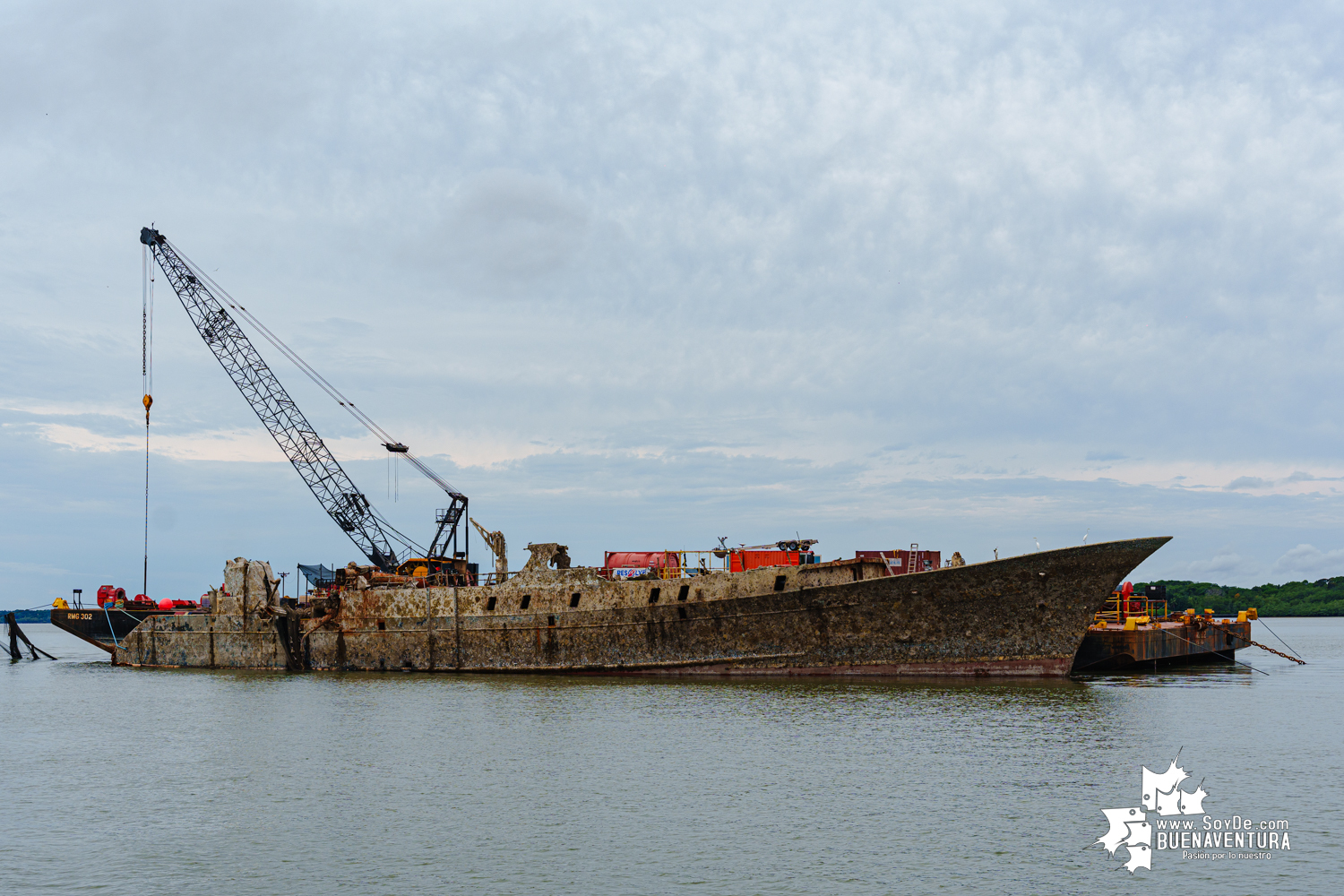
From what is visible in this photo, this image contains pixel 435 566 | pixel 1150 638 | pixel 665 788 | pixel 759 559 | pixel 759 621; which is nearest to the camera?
pixel 665 788

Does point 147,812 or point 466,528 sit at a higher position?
point 466,528

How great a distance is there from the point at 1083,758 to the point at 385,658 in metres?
32.4

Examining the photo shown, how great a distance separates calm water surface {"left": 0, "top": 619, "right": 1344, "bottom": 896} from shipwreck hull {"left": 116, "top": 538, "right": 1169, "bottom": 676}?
1.33 meters

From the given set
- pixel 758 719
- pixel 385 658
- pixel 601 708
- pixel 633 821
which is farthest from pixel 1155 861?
pixel 385 658

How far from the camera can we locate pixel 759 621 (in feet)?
124

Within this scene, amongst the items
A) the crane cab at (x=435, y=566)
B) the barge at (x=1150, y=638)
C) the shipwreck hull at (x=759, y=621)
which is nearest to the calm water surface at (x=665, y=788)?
the shipwreck hull at (x=759, y=621)

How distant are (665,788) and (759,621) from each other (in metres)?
16.6

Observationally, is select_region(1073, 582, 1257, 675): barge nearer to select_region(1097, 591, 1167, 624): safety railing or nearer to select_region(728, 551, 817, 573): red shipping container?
select_region(1097, 591, 1167, 624): safety railing

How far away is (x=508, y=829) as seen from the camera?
18797 millimetres

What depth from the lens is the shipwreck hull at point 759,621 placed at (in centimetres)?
3503

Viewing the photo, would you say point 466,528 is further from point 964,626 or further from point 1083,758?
point 1083,758

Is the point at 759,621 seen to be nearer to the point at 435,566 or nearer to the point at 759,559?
the point at 759,559

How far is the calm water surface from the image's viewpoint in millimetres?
16078

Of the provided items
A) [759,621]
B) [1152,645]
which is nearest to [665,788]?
[759,621]
